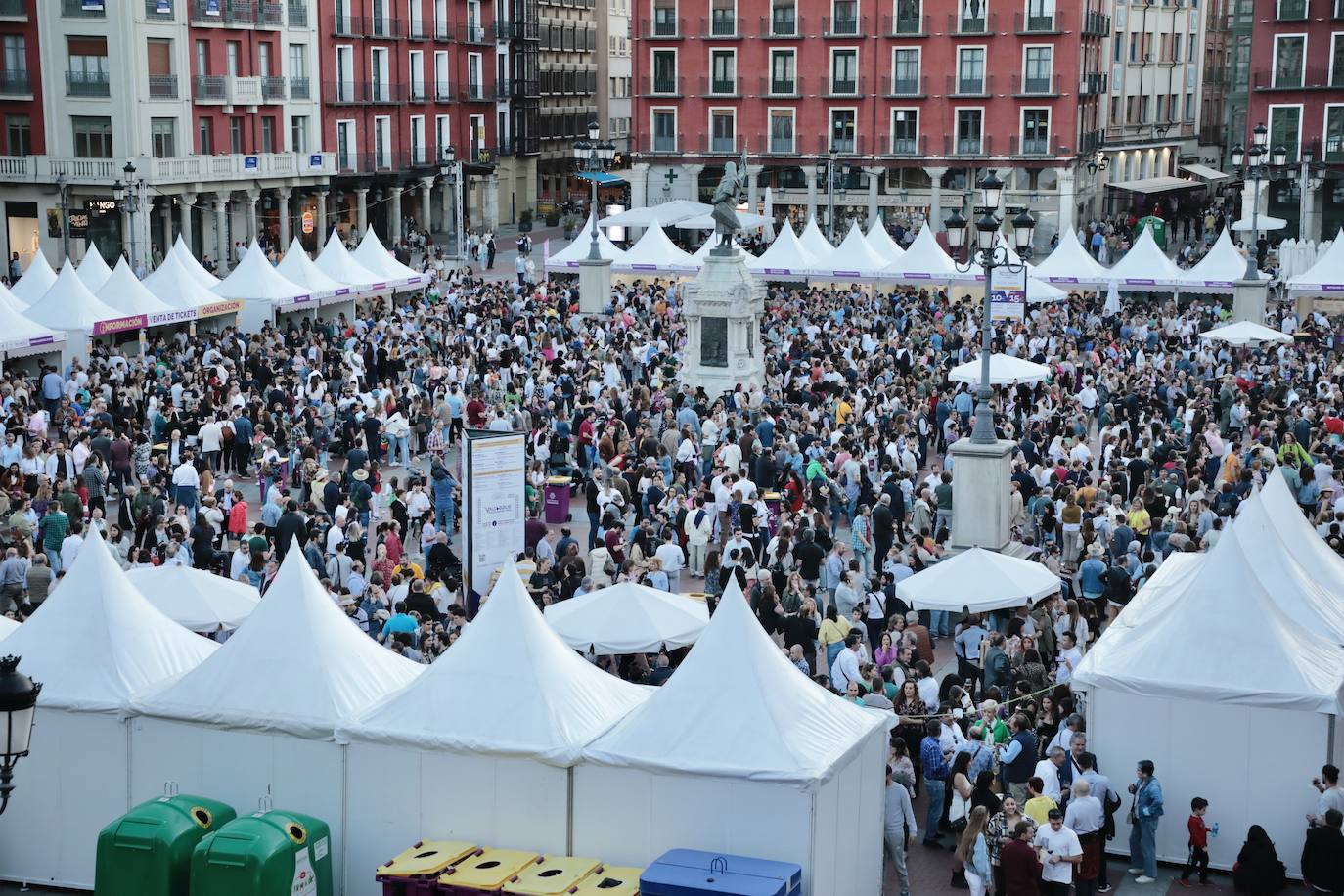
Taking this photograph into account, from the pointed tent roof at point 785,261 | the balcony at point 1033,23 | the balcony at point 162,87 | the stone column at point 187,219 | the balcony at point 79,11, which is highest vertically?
the balcony at point 1033,23

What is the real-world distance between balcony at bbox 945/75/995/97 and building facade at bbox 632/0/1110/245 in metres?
0.05

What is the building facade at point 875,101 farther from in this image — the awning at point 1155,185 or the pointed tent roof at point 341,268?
the pointed tent roof at point 341,268

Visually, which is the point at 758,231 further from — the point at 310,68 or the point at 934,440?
the point at 934,440

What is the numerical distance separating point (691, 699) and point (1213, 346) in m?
25.6

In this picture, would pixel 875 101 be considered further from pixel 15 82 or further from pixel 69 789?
pixel 69 789

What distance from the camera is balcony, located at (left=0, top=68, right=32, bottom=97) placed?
55.5m

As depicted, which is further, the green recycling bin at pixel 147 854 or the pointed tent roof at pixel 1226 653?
the pointed tent roof at pixel 1226 653

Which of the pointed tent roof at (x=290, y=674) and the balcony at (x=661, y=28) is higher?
the balcony at (x=661, y=28)

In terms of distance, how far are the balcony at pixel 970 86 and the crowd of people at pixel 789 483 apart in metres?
26.9

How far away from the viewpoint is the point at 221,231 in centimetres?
5972

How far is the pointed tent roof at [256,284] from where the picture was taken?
1565 inches

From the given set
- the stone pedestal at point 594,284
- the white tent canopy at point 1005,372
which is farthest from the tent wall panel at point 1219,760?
the stone pedestal at point 594,284

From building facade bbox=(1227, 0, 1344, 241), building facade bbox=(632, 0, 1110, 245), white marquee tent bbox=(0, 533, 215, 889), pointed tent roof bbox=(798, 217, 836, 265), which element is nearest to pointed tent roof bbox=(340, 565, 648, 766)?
white marquee tent bbox=(0, 533, 215, 889)

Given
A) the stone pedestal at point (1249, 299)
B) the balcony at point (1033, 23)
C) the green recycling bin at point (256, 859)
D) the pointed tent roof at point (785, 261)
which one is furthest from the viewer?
the balcony at point (1033, 23)
